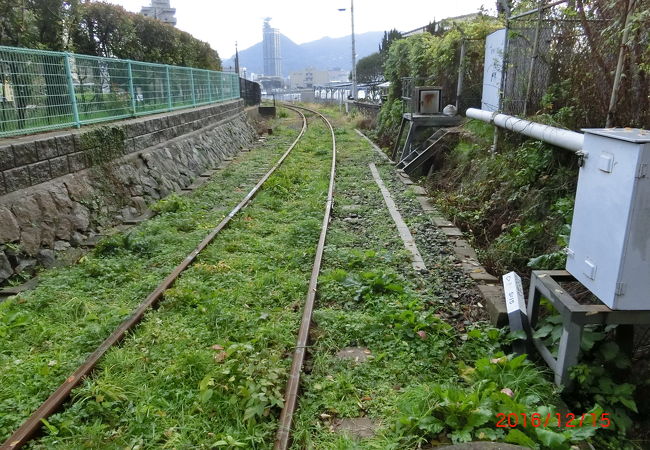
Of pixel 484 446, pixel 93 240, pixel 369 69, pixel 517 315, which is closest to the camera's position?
pixel 484 446

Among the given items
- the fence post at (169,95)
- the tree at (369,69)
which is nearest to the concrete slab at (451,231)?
the fence post at (169,95)

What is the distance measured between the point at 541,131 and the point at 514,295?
9.40ft

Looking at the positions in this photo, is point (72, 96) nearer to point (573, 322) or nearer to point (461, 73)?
point (573, 322)

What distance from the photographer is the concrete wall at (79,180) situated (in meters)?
5.64

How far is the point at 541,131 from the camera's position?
6074 millimetres

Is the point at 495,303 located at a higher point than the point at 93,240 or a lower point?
higher

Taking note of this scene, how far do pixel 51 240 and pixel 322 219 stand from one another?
3837 mm

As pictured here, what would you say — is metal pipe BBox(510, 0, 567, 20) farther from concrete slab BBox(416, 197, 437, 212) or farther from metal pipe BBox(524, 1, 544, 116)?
concrete slab BBox(416, 197, 437, 212)

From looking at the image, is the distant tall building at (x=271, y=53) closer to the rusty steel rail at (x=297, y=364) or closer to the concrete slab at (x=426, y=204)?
the concrete slab at (x=426, y=204)

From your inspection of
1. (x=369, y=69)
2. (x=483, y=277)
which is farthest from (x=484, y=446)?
(x=369, y=69)

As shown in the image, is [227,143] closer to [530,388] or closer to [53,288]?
[53,288]

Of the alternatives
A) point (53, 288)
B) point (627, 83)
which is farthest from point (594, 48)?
point (53, 288)

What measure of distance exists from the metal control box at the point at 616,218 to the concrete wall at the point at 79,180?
573 cm

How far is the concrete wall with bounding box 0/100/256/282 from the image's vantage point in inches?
222
